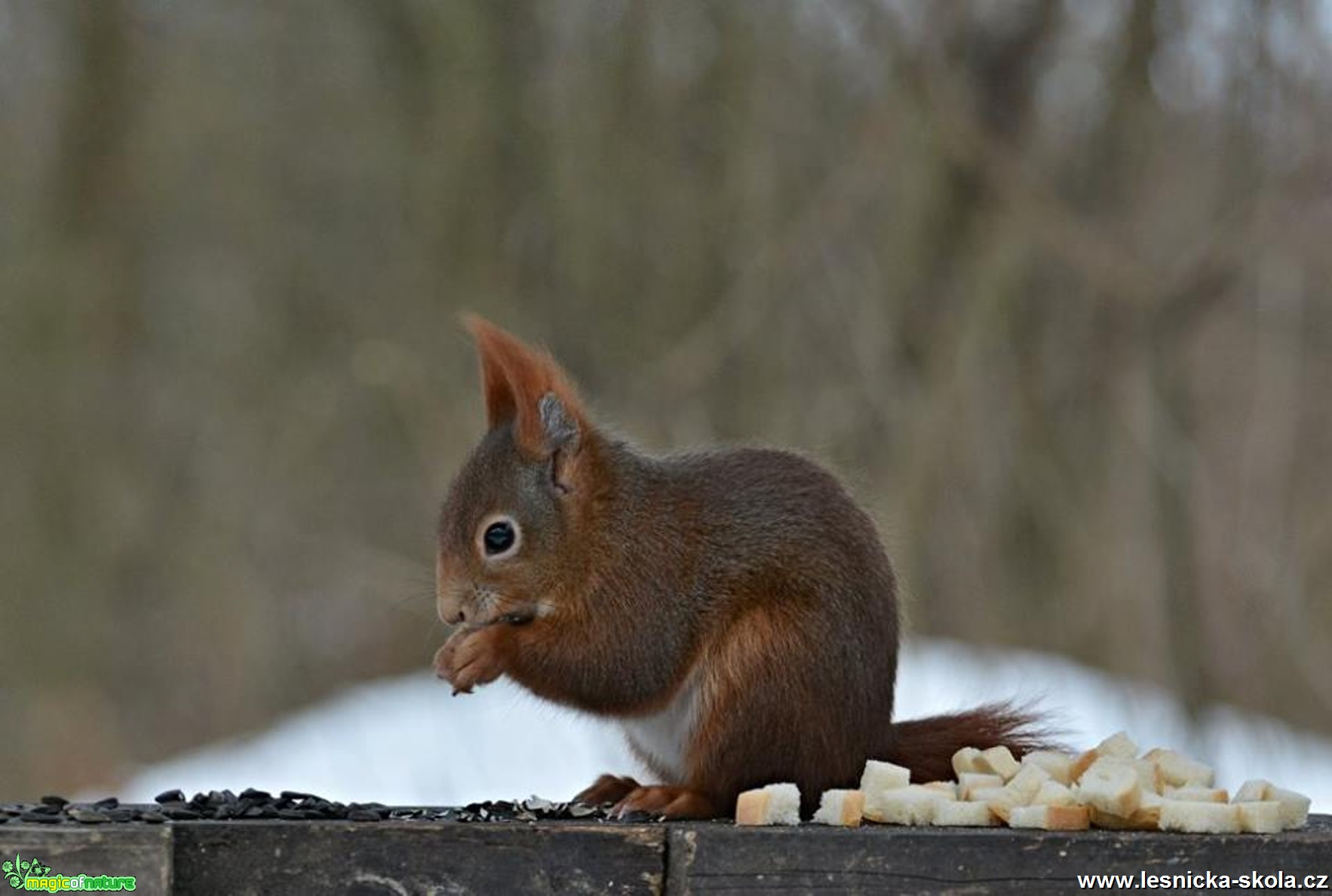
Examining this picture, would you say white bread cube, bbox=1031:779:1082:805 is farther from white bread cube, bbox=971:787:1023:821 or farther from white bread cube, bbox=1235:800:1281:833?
white bread cube, bbox=1235:800:1281:833

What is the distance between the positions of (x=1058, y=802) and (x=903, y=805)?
17 cm

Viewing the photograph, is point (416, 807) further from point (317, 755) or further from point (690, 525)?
point (317, 755)

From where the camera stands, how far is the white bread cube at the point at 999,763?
243 cm

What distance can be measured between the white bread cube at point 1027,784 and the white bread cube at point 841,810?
0.56 ft

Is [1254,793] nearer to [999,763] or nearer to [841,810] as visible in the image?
[999,763]

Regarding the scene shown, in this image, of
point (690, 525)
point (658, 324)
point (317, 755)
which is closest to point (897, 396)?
point (658, 324)

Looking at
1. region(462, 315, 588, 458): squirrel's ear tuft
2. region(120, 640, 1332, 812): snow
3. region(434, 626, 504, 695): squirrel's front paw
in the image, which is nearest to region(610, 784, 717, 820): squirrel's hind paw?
region(434, 626, 504, 695): squirrel's front paw

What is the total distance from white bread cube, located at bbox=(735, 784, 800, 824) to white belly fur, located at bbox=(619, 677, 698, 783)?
20cm

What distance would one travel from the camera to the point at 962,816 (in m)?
2.25

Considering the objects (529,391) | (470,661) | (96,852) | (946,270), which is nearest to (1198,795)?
(470,661)

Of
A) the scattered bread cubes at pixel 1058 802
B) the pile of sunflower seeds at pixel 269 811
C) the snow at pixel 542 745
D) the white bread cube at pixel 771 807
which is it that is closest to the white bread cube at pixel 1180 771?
the scattered bread cubes at pixel 1058 802

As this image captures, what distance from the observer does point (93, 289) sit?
726 centimetres

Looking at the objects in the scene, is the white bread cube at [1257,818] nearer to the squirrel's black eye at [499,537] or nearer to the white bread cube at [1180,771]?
the white bread cube at [1180,771]

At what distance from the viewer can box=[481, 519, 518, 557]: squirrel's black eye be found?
101 inches
